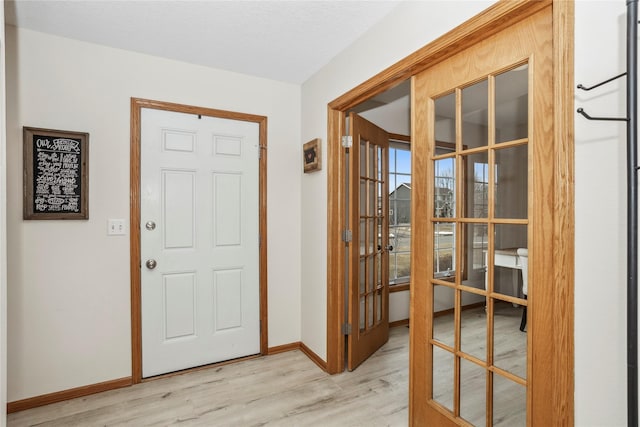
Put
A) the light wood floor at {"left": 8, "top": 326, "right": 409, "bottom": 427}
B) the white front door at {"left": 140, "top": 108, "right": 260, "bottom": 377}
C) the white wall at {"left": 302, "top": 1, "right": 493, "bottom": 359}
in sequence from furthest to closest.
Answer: the white front door at {"left": 140, "top": 108, "right": 260, "bottom": 377}
the light wood floor at {"left": 8, "top": 326, "right": 409, "bottom": 427}
the white wall at {"left": 302, "top": 1, "right": 493, "bottom": 359}

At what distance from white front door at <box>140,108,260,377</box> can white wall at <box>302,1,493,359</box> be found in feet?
1.49

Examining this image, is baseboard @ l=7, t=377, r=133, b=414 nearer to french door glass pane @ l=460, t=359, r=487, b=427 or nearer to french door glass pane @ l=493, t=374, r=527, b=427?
french door glass pane @ l=460, t=359, r=487, b=427

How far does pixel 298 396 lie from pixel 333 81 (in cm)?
232

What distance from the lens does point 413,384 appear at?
76.4 inches

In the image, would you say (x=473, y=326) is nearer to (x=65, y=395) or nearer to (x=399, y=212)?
(x=399, y=212)

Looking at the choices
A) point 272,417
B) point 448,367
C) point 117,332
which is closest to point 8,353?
point 117,332

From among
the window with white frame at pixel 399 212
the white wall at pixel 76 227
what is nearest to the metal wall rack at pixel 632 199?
the white wall at pixel 76 227

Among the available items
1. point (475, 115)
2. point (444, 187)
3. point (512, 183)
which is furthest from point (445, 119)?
point (512, 183)

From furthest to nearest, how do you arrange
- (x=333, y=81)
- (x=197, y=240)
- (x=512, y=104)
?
(x=197, y=240)
(x=333, y=81)
(x=512, y=104)

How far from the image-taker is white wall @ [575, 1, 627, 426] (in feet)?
3.53

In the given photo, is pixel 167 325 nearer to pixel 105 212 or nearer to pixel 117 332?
pixel 117 332

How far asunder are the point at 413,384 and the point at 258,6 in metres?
2.36

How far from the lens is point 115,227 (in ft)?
8.03

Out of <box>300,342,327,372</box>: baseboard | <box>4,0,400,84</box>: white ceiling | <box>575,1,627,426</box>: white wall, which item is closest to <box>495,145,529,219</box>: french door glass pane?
<box>575,1,627,426</box>: white wall
